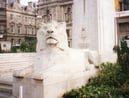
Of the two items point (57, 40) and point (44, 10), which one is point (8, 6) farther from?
point (57, 40)

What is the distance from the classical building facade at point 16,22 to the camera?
45.2 meters

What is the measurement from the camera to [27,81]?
17.4 ft

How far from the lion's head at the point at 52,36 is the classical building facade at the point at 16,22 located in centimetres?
3897

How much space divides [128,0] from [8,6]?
79.4 feet

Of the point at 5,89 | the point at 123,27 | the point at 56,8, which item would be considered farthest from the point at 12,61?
the point at 56,8

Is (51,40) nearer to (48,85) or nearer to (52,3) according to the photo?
(48,85)

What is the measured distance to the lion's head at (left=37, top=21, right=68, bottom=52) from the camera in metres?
5.33

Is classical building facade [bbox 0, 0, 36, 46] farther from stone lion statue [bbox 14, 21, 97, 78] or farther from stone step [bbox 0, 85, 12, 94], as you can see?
stone lion statue [bbox 14, 21, 97, 78]

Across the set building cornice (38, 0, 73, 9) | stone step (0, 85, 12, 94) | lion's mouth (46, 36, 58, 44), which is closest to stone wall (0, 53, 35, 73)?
stone step (0, 85, 12, 94)

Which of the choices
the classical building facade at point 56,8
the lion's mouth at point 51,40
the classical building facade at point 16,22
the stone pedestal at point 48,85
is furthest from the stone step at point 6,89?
the classical building facade at point 16,22

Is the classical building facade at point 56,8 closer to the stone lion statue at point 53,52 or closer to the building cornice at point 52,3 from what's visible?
the building cornice at point 52,3

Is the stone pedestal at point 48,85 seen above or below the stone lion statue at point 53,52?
below

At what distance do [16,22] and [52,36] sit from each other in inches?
1716

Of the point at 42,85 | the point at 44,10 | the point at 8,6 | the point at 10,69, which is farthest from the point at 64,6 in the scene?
the point at 42,85
